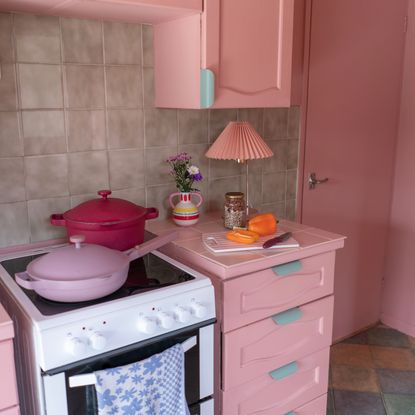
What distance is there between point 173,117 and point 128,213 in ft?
1.80

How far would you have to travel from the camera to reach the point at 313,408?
2.01m

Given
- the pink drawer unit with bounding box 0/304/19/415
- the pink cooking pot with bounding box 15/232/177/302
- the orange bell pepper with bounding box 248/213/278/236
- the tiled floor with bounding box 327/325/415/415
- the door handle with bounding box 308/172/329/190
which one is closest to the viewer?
the pink drawer unit with bounding box 0/304/19/415

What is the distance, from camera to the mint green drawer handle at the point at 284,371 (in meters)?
1.81

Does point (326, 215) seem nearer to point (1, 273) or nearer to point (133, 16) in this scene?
point (133, 16)

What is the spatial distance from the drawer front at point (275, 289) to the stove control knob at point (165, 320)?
255 mm

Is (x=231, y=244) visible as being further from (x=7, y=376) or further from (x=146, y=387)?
(x=7, y=376)

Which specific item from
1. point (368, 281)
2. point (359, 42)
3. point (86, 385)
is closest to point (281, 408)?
point (86, 385)

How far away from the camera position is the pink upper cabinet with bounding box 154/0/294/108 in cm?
174

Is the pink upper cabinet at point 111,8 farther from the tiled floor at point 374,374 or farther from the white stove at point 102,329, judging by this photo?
the tiled floor at point 374,374

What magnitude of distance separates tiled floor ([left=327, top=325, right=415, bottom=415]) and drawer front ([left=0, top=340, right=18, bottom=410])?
64.0 inches

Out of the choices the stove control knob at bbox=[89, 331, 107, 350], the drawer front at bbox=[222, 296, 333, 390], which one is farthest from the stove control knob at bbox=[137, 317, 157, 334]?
the drawer front at bbox=[222, 296, 333, 390]

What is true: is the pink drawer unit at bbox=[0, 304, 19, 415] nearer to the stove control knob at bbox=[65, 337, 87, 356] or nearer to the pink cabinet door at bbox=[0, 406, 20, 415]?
the pink cabinet door at bbox=[0, 406, 20, 415]

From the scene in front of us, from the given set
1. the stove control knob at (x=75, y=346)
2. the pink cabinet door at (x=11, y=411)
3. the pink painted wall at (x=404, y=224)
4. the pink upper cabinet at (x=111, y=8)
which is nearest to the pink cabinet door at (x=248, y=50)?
the pink upper cabinet at (x=111, y=8)

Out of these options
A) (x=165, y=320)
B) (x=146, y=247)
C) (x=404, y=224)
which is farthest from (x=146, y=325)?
(x=404, y=224)
